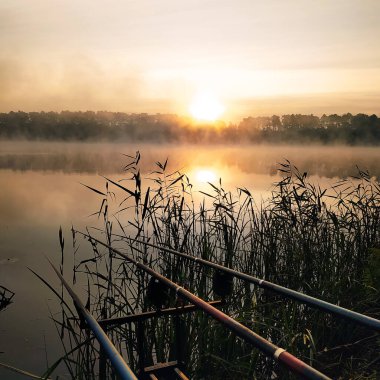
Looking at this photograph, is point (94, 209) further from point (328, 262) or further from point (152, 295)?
point (152, 295)

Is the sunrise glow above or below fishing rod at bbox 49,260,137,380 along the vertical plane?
below

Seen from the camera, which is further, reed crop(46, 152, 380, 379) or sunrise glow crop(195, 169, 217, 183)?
sunrise glow crop(195, 169, 217, 183)

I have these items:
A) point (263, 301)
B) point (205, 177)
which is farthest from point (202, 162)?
point (263, 301)

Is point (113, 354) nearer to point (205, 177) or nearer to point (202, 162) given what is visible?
point (205, 177)

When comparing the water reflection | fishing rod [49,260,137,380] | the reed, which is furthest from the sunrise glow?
fishing rod [49,260,137,380]

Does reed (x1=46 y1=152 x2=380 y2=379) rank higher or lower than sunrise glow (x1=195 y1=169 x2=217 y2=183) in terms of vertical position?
higher

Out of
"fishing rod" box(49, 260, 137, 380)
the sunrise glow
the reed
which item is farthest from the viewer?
the sunrise glow

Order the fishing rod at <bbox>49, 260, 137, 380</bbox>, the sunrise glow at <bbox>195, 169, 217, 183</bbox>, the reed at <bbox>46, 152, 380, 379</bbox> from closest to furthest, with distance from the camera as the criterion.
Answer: the fishing rod at <bbox>49, 260, 137, 380</bbox> → the reed at <bbox>46, 152, 380, 379</bbox> → the sunrise glow at <bbox>195, 169, 217, 183</bbox>

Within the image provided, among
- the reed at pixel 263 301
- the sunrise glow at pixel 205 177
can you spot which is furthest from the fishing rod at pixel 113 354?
the sunrise glow at pixel 205 177

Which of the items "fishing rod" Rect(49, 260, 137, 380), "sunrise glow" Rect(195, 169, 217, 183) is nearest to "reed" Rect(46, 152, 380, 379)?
"fishing rod" Rect(49, 260, 137, 380)

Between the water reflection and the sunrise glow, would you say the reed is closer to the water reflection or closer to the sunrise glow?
the water reflection

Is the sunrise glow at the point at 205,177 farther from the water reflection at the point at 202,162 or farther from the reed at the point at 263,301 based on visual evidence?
the reed at the point at 263,301

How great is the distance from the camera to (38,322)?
614cm

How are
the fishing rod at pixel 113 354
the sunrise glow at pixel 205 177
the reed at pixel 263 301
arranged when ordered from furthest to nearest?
the sunrise glow at pixel 205 177, the reed at pixel 263 301, the fishing rod at pixel 113 354
